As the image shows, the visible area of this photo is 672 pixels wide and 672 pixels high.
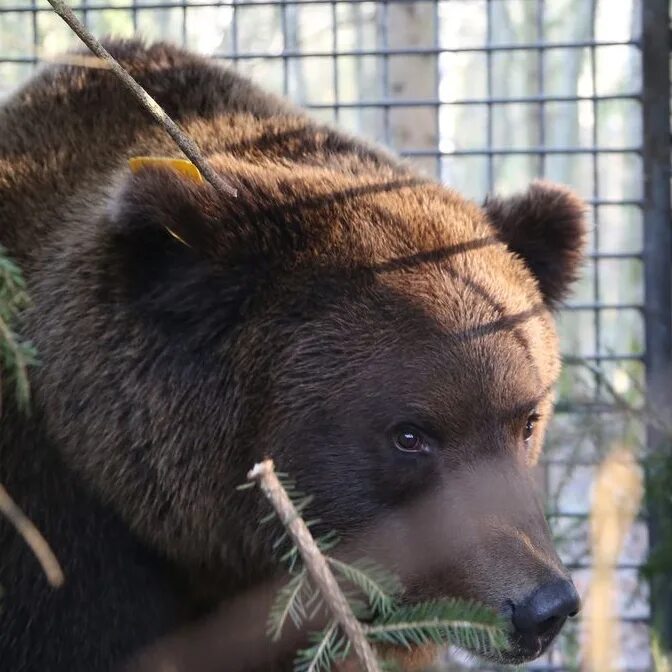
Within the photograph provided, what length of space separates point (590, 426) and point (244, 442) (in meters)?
2.39

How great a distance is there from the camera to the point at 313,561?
196cm

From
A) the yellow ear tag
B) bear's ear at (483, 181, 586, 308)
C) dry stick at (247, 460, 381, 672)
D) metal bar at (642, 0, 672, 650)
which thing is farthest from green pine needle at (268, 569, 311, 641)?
metal bar at (642, 0, 672, 650)

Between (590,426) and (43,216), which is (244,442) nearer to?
(43,216)

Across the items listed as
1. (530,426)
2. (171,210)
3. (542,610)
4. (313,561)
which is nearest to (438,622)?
(313,561)

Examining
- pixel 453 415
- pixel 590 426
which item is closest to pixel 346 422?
pixel 453 415

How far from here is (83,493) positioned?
3363 mm

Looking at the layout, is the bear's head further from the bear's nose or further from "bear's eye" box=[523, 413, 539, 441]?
the bear's nose

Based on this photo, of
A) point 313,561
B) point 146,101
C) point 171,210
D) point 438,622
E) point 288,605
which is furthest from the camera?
point 171,210

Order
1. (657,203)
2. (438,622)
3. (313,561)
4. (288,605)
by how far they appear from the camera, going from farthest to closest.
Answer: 1. (657,203)
2. (438,622)
3. (288,605)
4. (313,561)

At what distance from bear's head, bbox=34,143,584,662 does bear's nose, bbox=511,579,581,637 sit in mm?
171

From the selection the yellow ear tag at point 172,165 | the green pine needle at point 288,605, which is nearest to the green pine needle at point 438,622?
the green pine needle at point 288,605

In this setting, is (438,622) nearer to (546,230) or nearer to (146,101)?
(146,101)

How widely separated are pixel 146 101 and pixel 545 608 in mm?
1533

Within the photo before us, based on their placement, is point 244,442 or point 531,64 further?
point 531,64
